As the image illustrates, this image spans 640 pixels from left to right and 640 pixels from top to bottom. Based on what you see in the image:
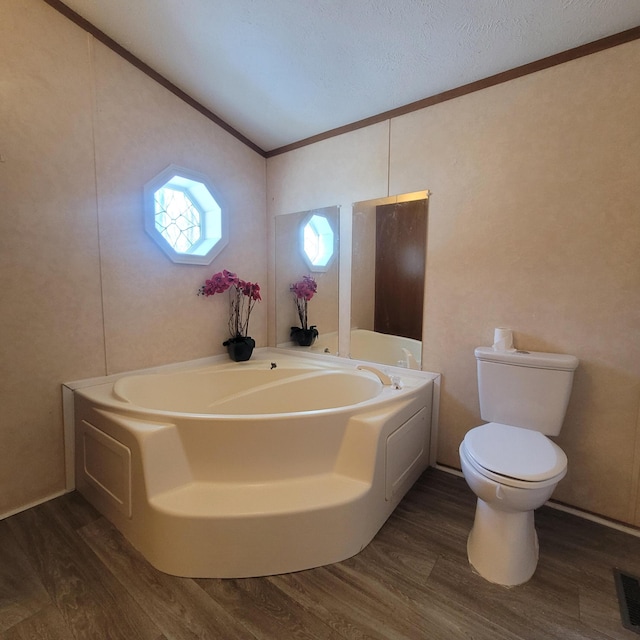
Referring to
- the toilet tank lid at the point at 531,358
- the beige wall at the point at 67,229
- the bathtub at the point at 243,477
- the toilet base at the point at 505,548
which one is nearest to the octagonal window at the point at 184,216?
the beige wall at the point at 67,229

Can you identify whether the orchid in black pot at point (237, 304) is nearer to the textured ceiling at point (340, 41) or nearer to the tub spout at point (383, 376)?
the tub spout at point (383, 376)

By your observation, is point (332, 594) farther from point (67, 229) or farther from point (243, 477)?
point (67, 229)

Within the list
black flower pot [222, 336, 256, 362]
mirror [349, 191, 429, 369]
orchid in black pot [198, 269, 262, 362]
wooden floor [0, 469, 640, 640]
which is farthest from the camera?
black flower pot [222, 336, 256, 362]

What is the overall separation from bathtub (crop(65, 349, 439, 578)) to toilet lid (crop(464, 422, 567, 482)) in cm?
39

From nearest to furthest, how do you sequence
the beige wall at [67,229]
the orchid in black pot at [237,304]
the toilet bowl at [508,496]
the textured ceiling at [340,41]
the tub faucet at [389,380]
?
the toilet bowl at [508,496], the textured ceiling at [340,41], the beige wall at [67,229], the tub faucet at [389,380], the orchid in black pot at [237,304]

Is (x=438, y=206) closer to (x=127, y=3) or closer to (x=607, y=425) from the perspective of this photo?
(x=607, y=425)

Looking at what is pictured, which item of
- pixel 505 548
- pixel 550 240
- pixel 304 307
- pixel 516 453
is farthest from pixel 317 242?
pixel 505 548

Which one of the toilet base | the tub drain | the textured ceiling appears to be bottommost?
the tub drain

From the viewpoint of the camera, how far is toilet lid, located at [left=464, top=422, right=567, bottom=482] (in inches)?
48.7

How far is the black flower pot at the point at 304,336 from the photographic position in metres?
2.75

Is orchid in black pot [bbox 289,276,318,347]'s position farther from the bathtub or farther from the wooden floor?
the wooden floor

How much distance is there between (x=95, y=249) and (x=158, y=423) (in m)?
1.14

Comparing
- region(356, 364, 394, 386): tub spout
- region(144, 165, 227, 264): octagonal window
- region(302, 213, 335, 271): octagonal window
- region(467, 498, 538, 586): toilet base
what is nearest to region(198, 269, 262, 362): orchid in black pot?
region(144, 165, 227, 264): octagonal window

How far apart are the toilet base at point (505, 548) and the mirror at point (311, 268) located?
4.93 ft
